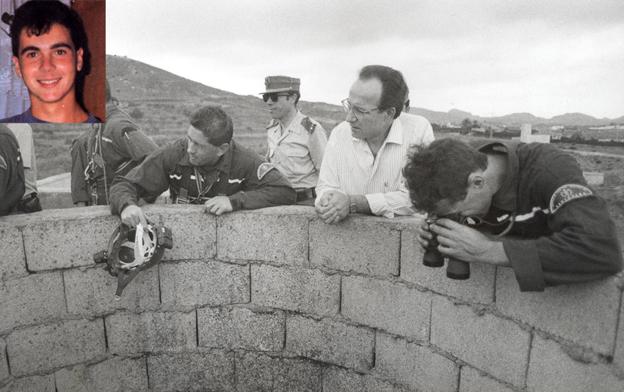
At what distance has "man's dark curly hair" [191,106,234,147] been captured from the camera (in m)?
3.82

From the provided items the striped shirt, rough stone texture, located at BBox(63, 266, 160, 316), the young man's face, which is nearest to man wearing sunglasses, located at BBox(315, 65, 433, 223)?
the striped shirt

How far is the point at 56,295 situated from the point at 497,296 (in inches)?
121

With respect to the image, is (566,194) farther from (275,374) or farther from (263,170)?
(275,374)

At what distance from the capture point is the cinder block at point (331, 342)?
3.85 metres

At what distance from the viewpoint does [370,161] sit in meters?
3.78

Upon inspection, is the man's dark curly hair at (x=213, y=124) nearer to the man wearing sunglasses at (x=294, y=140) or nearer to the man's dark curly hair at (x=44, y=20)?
the man wearing sunglasses at (x=294, y=140)

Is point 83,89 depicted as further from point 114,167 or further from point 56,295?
point 56,295

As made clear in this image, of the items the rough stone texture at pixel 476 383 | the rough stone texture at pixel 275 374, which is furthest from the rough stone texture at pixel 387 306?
the rough stone texture at pixel 275 374

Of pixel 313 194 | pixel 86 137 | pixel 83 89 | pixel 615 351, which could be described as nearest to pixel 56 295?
pixel 86 137

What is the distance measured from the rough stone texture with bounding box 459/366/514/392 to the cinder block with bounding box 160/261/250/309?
171 centimetres

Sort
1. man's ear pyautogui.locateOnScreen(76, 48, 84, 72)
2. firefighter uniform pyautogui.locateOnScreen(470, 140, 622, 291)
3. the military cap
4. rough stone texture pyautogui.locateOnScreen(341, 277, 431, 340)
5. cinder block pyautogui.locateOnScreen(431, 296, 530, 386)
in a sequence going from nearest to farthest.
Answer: firefighter uniform pyautogui.locateOnScreen(470, 140, 622, 291)
cinder block pyautogui.locateOnScreen(431, 296, 530, 386)
rough stone texture pyautogui.locateOnScreen(341, 277, 431, 340)
man's ear pyautogui.locateOnScreen(76, 48, 84, 72)
the military cap

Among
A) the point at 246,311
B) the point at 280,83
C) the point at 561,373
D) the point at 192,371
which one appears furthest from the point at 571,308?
the point at 280,83

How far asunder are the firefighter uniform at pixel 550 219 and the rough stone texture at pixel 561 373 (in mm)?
507

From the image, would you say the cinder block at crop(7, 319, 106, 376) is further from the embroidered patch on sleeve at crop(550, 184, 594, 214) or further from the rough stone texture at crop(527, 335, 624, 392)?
the embroidered patch on sleeve at crop(550, 184, 594, 214)
